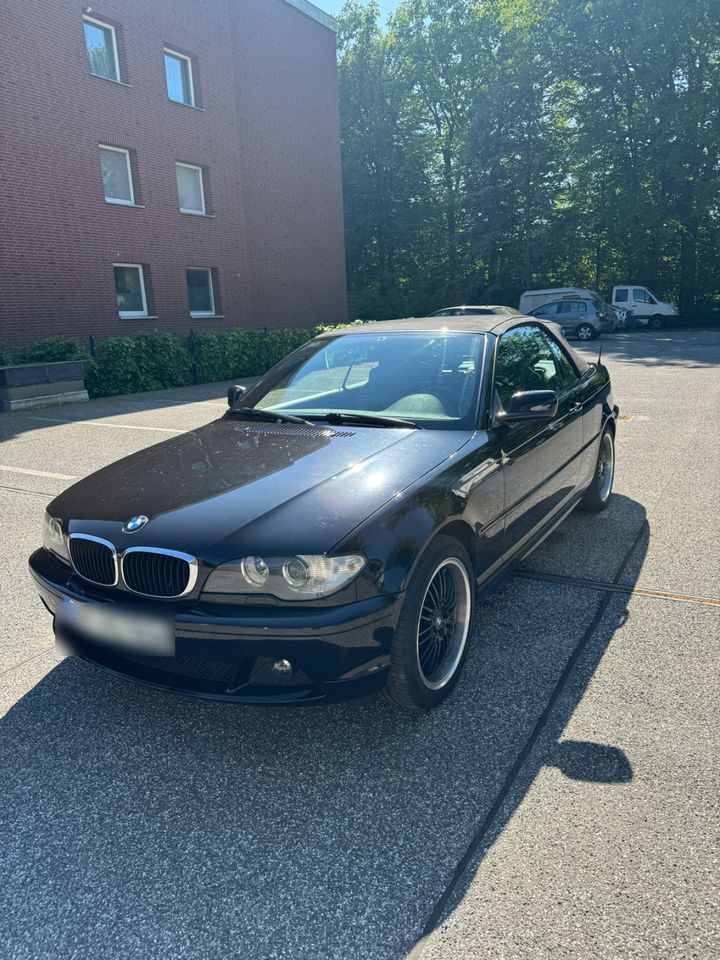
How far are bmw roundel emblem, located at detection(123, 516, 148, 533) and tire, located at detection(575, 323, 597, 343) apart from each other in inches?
1023

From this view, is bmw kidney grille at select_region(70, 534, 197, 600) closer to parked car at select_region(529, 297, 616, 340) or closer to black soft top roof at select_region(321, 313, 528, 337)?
black soft top roof at select_region(321, 313, 528, 337)

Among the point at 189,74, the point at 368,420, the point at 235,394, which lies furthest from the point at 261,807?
the point at 189,74

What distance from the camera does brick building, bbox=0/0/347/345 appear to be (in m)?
15.2

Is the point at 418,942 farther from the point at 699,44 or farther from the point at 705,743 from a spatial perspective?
the point at 699,44

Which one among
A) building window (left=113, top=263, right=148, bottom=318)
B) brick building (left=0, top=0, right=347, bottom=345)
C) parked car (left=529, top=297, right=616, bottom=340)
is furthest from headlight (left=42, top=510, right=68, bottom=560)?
parked car (left=529, top=297, right=616, bottom=340)

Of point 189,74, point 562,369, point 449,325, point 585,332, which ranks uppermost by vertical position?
point 189,74

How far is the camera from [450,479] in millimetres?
3039

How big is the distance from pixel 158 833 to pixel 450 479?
5.56ft

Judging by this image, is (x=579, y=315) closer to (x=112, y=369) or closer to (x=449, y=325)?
(x=112, y=369)

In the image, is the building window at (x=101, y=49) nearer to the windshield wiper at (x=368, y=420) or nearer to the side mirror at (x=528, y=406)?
the windshield wiper at (x=368, y=420)

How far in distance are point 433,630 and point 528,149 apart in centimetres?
3703

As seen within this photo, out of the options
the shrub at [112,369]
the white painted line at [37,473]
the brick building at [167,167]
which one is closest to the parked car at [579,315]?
the brick building at [167,167]

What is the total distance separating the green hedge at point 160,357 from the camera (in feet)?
44.5

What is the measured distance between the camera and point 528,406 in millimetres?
3590
